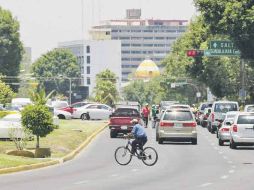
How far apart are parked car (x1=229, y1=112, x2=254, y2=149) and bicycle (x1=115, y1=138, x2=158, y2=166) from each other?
35.6ft

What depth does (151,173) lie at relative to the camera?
28.8m

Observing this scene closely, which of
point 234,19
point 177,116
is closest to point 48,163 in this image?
point 177,116

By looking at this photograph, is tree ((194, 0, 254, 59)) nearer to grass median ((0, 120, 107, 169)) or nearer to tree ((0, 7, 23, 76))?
grass median ((0, 120, 107, 169))

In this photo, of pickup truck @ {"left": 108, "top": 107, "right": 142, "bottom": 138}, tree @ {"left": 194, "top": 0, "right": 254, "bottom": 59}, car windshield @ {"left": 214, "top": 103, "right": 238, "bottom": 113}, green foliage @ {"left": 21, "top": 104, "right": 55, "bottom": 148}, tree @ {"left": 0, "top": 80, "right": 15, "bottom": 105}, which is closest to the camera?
green foliage @ {"left": 21, "top": 104, "right": 55, "bottom": 148}

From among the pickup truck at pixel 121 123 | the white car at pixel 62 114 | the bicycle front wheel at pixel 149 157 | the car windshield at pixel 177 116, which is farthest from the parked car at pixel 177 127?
the white car at pixel 62 114

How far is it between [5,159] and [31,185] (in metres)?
8.27

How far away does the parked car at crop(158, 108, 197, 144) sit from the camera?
47.7 m

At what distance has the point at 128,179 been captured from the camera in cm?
2622

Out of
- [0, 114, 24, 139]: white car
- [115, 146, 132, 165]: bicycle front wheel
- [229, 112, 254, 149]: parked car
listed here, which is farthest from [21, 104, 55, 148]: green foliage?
[229, 112, 254, 149]: parked car

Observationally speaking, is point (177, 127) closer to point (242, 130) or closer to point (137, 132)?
point (242, 130)

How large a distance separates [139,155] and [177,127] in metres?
15.4

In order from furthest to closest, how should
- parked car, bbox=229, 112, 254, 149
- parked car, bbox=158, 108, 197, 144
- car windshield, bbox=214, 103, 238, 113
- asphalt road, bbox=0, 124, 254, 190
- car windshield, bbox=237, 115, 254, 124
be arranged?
car windshield, bbox=214, 103, 238, 113 → parked car, bbox=158, 108, 197, 144 → car windshield, bbox=237, 115, 254, 124 → parked car, bbox=229, 112, 254, 149 → asphalt road, bbox=0, 124, 254, 190

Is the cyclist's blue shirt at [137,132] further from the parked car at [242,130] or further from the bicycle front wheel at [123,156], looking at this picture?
the parked car at [242,130]

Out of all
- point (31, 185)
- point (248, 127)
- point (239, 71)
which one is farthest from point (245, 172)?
point (239, 71)
